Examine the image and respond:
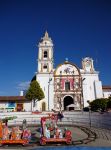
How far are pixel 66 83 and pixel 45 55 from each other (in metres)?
11.4

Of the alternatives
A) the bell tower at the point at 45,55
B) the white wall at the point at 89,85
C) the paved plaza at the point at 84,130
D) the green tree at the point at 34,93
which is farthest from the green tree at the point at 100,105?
the bell tower at the point at 45,55

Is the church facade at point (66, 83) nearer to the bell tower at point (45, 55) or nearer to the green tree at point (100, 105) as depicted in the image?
the bell tower at point (45, 55)

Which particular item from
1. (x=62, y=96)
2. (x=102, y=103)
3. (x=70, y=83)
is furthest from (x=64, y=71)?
(x=102, y=103)

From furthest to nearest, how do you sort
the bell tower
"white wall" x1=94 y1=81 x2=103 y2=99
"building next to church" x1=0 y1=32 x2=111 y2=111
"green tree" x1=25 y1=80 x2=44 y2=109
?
1. the bell tower
2. "white wall" x1=94 y1=81 x2=103 y2=99
3. "building next to church" x1=0 y1=32 x2=111 y2=111
4. "green tree" x1=25 y1=80 x2=44 y2=109

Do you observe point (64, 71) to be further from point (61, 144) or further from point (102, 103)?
point (61, 144)

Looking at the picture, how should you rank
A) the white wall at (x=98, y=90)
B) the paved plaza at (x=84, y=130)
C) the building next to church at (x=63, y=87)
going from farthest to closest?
the white wall at (x=98, y=90) → the building next to church at (x=63, y=87) → the paved plaza at (x=84, y=130)

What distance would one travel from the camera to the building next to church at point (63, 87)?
53.3 m

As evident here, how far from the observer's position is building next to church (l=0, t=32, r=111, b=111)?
5331 centimetres

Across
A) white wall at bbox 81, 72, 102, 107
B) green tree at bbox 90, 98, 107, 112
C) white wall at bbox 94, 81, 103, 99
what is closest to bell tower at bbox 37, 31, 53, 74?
white wall at bbox 81, 72, 102, 107

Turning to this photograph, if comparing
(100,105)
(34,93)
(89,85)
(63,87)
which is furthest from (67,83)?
(100,105)

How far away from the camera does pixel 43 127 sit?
17.7 metres

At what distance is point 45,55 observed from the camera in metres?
60.8

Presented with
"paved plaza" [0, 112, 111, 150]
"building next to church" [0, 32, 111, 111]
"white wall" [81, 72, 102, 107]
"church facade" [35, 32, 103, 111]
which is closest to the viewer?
"paved plaza" [0, 112, 111, 150]

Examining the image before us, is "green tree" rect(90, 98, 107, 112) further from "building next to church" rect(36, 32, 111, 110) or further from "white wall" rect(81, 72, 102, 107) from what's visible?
"white wall" rect(81, 72, 102, 107)
